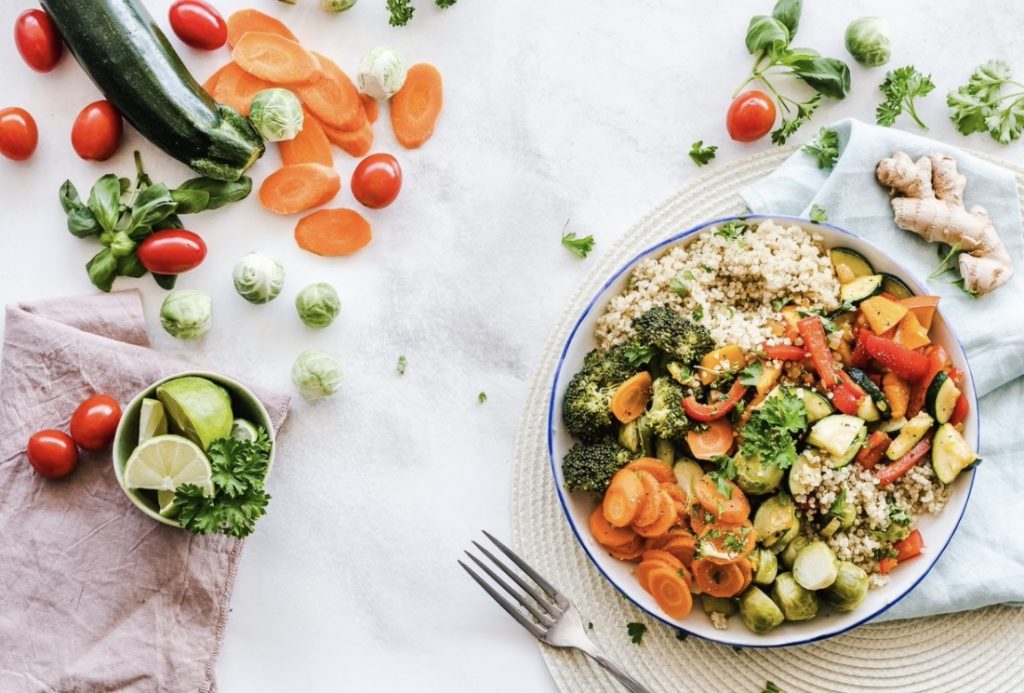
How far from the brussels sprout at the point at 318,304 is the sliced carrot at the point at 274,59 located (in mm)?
871

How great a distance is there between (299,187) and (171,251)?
56 cm

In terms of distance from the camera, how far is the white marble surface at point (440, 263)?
358 centimetres

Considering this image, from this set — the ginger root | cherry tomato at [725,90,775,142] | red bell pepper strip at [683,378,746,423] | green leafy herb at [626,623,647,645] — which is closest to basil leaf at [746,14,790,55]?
cherry tomato at [725,90,775,142]

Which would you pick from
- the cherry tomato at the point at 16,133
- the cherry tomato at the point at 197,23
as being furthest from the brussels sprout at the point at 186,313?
the cherry tomato at the point at 197,23

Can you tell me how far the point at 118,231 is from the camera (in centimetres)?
355

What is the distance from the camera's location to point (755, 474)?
296 cm

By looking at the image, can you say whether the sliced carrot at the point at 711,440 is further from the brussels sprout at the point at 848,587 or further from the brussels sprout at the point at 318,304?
the brussels sprout at the point at 318,304

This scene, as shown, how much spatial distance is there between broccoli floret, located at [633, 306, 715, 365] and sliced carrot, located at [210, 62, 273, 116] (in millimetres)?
1874

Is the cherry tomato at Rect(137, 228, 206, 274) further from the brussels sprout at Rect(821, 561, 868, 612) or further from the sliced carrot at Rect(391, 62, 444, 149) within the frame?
the brussels sprout at Rect(821, 561, 868, 612)

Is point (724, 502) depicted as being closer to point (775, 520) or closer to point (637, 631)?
point (775, 520)

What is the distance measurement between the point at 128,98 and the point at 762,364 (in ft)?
8.60

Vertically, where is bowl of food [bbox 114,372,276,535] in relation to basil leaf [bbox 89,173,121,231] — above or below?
below

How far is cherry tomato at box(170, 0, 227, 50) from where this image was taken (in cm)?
351

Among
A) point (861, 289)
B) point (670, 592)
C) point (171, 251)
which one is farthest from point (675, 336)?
point (171, 251)
